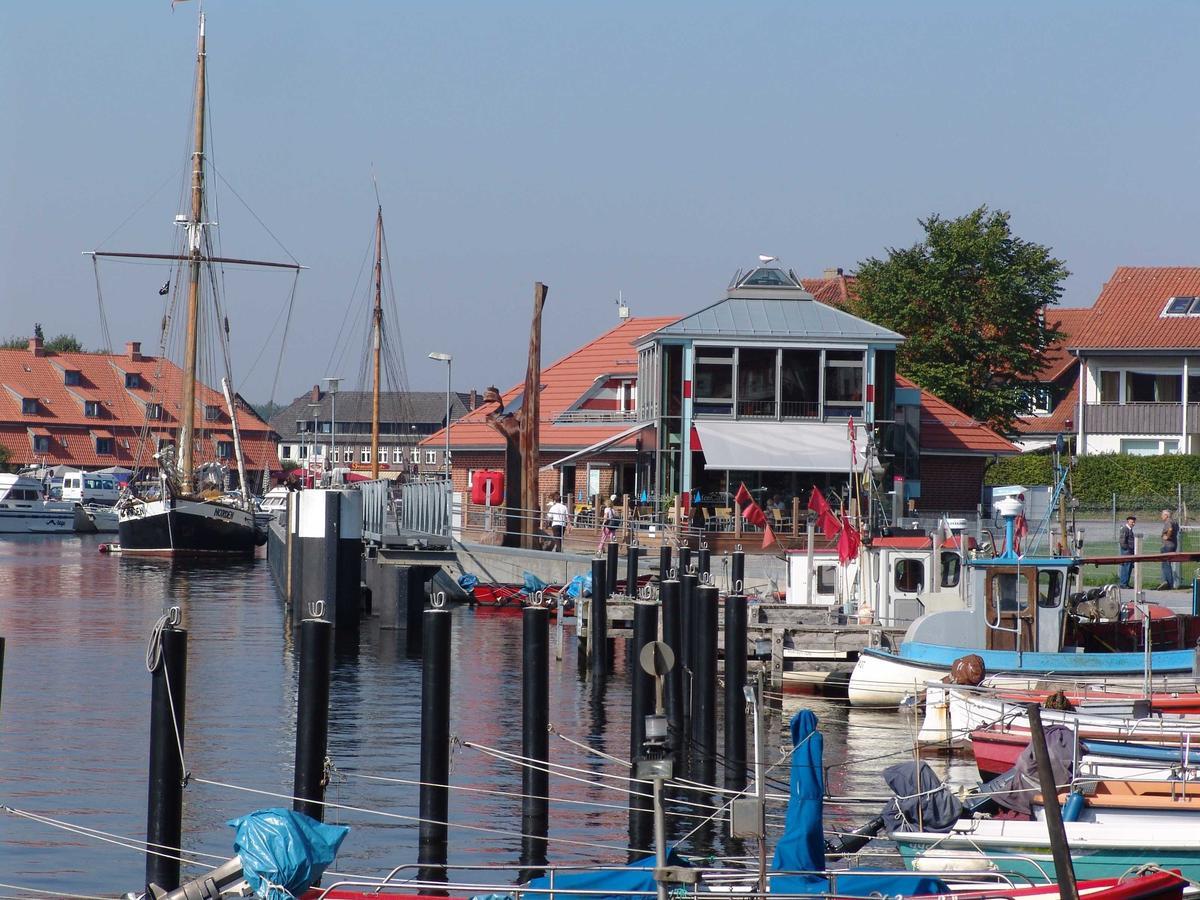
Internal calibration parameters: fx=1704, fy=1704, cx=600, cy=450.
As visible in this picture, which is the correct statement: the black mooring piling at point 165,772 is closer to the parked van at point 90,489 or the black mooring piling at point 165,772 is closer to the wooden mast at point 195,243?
the wooden mast at point 195,243

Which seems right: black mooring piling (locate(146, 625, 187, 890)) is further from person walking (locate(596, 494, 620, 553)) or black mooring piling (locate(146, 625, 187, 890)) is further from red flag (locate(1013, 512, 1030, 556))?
person walking (locate(596, 494, 620, 553))

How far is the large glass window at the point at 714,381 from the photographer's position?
5103cm

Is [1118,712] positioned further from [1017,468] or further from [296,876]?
[1017,468]

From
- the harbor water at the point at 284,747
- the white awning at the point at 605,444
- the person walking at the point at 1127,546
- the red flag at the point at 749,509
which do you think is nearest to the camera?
the harbor water at the point at 284,747

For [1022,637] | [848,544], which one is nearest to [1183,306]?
[848,544]

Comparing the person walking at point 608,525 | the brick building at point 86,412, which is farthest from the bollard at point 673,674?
the brick building at point 86,412

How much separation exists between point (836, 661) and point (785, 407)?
22.8m

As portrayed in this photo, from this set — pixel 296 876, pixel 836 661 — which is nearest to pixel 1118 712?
pixel 836 661

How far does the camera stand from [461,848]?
674 inches

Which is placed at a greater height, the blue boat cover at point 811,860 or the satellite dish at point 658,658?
the satellite dish at point 658,658

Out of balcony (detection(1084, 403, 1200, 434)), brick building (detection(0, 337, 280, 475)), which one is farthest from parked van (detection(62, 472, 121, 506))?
balcony (detection(1084, 403, 1200, 434))

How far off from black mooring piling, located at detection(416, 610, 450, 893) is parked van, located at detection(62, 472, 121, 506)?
8516 centimetres

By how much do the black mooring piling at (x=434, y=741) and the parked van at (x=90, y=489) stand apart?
85158mm

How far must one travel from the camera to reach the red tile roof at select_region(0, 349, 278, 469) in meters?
115
